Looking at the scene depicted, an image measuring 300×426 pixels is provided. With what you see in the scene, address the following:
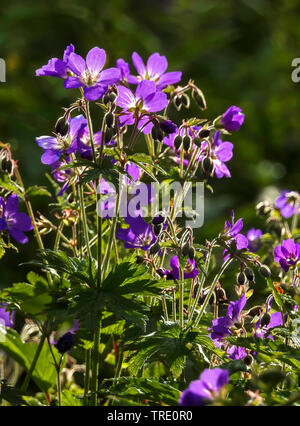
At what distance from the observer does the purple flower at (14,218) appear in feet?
4.15

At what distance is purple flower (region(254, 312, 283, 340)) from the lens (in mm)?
1151

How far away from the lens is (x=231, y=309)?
1.18 meters

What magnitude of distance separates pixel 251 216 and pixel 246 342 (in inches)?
61.8

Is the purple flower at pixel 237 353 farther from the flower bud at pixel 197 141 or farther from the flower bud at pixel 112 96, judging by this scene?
the flower bud at pixel 112 96

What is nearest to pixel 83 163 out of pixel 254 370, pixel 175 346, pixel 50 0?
pixel 175 346

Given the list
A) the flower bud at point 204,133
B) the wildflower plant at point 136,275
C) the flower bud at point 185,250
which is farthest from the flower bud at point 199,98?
the flower bud at point 185,250

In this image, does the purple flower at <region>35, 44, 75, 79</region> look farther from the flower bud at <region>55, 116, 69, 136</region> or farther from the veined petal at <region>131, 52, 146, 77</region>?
the veined petal at <region>131, 52, 146, 77</region>

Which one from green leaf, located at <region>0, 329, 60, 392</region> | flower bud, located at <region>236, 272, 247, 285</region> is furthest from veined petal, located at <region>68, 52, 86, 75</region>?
green leaf, located at <region>0, 329, 60, 392</region>

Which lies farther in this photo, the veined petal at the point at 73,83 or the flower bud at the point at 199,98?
the flower bud at the point at 199,98

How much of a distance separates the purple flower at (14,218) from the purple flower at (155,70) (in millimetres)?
358

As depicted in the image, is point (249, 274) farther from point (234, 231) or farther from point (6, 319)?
point (6, 319)

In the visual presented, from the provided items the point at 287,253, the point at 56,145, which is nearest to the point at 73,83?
the point at 56,145

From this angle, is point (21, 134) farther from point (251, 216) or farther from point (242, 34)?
point (242, 34)

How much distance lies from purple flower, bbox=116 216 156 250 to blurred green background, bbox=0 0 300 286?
4.97 feet
